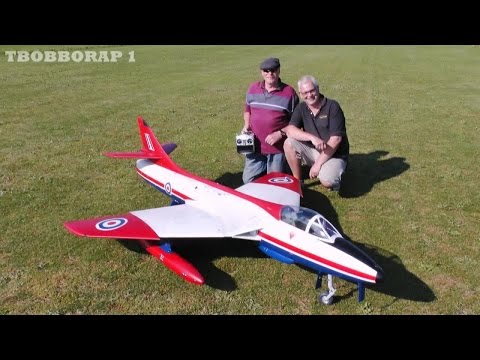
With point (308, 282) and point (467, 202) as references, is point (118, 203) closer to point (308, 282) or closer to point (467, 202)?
point (308, 282)

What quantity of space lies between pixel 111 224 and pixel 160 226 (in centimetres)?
91

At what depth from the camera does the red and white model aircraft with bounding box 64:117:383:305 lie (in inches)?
275

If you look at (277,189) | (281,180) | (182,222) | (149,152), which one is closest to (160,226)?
(182,222)

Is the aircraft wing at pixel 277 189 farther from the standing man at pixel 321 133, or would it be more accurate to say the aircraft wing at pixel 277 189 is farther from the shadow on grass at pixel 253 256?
the shadow on grass at pixel 253 256

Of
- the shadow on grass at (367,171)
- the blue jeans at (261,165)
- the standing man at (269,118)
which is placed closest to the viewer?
the standing man at (269,118)

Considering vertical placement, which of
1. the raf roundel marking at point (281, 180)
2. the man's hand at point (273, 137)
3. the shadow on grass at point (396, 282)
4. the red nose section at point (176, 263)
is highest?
the man's hand at point (273, 137)

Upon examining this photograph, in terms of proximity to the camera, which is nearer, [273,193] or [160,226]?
[160,226]

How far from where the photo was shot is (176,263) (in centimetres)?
754

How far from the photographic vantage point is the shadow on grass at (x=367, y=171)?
11.4 metres

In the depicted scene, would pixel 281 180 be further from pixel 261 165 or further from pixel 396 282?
pixel 396 282

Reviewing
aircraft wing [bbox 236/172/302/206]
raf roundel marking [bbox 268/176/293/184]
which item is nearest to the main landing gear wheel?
aircraft wing [bbox 236/172/302/206]

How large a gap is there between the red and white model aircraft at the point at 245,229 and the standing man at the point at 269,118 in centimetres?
163

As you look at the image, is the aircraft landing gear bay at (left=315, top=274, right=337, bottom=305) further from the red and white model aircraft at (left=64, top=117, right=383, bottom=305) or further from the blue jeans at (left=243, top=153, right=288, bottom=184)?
the blue jeans at (left=243, top=153, right=288, bottom=184)

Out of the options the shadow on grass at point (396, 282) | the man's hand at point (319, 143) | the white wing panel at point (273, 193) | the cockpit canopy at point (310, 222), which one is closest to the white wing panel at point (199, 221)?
the cockpit canopy at point (310, 222)
